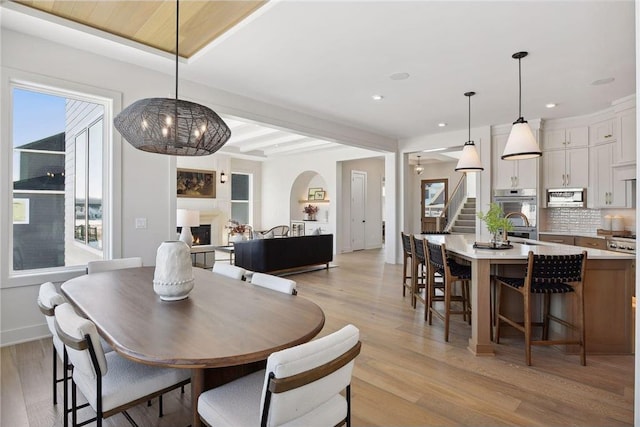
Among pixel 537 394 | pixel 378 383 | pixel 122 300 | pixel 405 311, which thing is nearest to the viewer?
pixel 122 300

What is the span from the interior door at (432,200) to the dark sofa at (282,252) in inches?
229

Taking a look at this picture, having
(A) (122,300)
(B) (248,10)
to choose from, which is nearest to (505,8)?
(B) (248,10)

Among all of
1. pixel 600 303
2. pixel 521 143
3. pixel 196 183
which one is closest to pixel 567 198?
pixel 521 143

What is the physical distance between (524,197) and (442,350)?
13.2 feet

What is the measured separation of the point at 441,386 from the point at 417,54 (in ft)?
9.59

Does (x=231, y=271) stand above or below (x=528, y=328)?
above

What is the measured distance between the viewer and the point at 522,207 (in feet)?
19.2

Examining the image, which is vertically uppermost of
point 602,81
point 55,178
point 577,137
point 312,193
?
point 602,81

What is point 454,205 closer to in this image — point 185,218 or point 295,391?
point 185,218

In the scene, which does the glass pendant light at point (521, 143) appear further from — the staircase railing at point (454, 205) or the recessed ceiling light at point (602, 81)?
the staircase railing at point (454, 205)

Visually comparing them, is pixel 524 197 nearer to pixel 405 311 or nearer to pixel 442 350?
pixel 405 311

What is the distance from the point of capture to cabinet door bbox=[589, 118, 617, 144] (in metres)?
4.90

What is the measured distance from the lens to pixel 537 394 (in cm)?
224

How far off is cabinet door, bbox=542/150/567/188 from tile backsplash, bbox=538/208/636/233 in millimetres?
496
